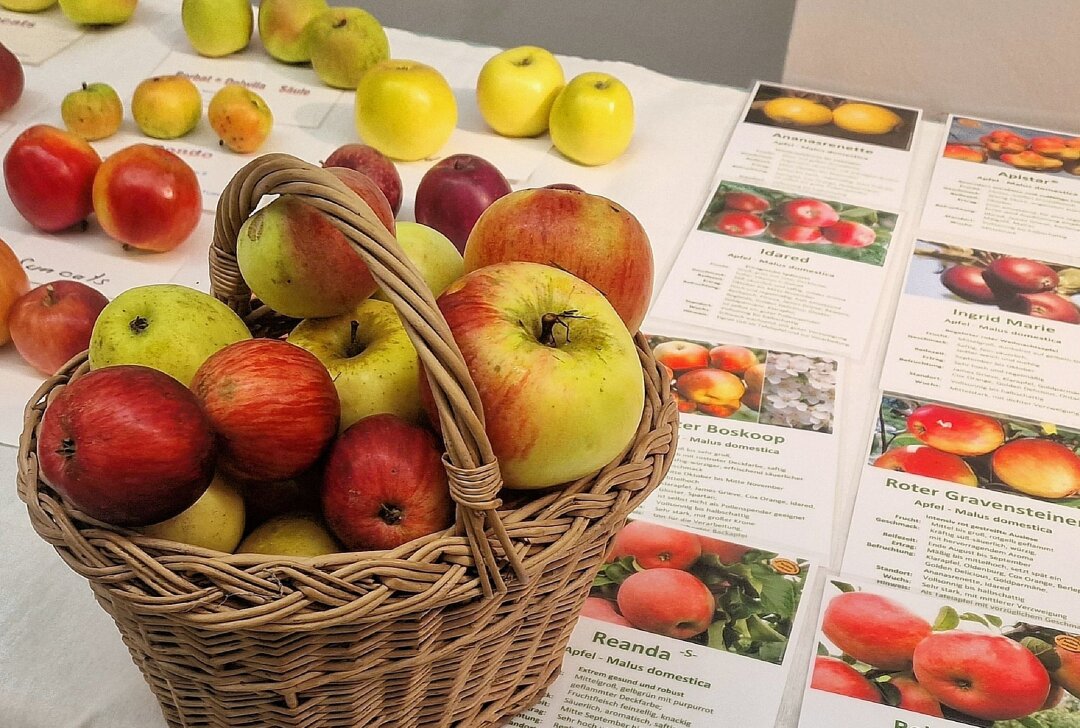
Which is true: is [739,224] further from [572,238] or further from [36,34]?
[36,34]

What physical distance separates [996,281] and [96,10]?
1.15 m

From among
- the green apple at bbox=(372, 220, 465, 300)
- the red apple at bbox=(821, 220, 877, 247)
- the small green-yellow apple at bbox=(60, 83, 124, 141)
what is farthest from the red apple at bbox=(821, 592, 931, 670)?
the small green-yellow apple at bbox=(60, 83, 124, 141)

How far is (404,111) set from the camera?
1140mm

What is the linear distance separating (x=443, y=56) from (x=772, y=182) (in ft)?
1.65

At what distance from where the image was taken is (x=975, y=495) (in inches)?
31.7

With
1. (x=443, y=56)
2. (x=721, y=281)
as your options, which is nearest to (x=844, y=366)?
(x=721, y=281)

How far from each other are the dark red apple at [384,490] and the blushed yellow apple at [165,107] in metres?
0.75

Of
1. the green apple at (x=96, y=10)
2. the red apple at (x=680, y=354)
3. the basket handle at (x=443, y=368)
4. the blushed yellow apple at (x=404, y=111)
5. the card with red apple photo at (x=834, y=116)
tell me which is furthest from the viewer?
the green apple at (x=96, y=10)

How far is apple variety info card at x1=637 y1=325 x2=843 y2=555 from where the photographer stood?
2.58 feet

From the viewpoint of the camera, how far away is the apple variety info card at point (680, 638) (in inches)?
25.9

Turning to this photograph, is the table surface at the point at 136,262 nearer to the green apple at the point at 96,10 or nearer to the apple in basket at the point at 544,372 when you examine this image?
the green apple at the point at 96,10

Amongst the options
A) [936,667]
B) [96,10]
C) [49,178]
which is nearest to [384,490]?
[936,667]

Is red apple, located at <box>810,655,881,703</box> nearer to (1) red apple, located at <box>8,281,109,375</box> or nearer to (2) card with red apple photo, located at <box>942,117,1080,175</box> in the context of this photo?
(1) red apple, located at <box>8,281,109,375</box>

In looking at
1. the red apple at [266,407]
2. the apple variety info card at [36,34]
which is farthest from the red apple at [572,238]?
the apple variety info card at [36,34]
